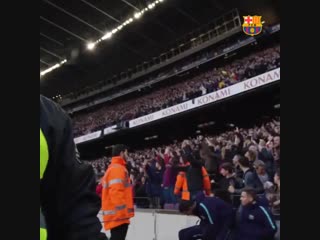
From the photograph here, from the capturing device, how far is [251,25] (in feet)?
54.6

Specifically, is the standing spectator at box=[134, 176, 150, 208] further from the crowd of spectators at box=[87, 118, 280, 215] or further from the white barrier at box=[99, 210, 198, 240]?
the white barrier at box=[99, 210, 198, 240]

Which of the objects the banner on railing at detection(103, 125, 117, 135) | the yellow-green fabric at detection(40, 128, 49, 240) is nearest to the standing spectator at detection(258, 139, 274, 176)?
the yellow-green fabric at detection(40, 128, 49, 240)

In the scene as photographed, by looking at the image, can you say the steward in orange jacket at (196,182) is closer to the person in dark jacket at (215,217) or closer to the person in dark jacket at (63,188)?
the person in dark jacket at (215,217)

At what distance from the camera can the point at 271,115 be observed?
1552 centimetres

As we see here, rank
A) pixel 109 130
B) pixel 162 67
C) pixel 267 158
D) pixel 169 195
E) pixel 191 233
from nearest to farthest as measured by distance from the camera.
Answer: pixel 191 233
pixel 267 158
pixel 169 195
pixel 109 130
pixel 162 67

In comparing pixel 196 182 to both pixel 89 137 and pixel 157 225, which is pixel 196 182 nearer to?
Answer: pixel 157 225

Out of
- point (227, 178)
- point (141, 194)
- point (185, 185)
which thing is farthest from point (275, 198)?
point (141, 194)

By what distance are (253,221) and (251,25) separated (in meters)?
13.3
